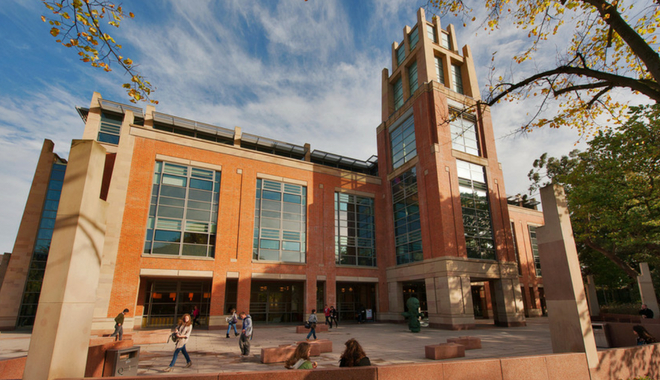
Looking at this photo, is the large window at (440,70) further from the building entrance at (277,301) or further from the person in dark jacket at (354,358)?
the person in dark jacket at (354,358)

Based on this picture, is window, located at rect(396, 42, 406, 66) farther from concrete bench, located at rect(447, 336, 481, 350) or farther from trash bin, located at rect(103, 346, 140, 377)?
trash bin, located at rect(103, 346, 140, 377)

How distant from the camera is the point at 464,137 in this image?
29.1 metres

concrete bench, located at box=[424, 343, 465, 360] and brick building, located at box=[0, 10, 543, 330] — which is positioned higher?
brick building, located at box=[0, 10, 543, 330]

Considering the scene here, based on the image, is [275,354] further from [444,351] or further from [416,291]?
[416,291]

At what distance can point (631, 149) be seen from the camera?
19047 millimetres

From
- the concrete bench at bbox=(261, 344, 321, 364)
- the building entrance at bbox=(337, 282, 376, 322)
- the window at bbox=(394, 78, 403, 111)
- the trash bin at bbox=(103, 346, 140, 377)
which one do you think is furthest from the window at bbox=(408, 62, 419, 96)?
the trash bin at bbox=(103, 346, 140, 377)

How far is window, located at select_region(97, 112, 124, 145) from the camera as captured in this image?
26.8 metres

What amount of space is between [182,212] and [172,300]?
23.0 ft

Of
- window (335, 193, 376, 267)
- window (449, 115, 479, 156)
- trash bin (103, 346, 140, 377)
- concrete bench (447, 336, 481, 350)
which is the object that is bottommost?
concrete bench (447, 336, 481, 350)

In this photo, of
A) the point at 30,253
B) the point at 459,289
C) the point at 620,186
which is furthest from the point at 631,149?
the point at 30,253

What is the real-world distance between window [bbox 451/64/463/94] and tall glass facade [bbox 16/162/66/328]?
113ft

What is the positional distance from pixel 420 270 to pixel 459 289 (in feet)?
11.3

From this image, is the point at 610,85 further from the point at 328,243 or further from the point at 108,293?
the point at 108,293

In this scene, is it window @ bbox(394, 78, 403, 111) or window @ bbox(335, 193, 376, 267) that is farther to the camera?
window @ bbox(394, 78, 403, 111)
